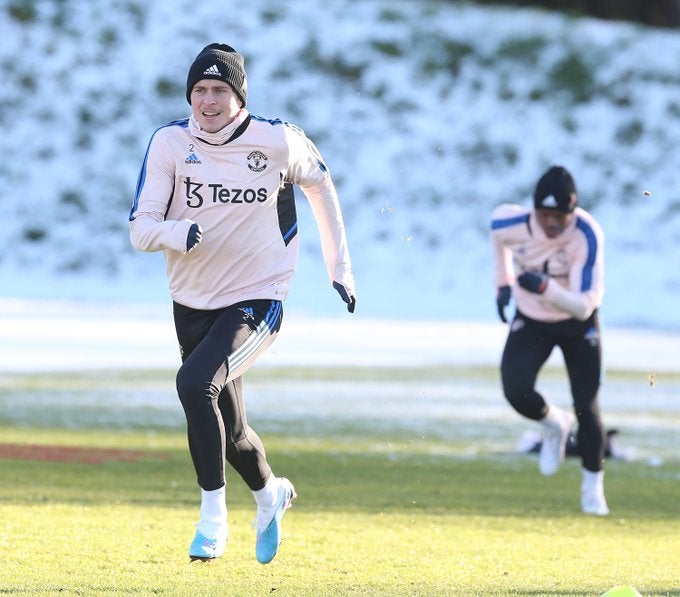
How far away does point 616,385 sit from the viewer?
18.8 meters

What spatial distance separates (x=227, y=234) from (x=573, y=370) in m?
3.71

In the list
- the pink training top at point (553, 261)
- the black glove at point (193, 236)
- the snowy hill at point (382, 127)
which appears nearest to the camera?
the black glove at point (193, 236)

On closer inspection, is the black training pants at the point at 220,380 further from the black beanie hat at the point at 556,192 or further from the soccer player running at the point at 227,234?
the black beanie hat at the point at 556,192

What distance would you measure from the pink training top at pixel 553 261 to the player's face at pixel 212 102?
3.31 meters

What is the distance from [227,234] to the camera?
22.4 ft

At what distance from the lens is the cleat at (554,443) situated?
10.5m

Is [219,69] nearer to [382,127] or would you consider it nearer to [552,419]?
[552,419]

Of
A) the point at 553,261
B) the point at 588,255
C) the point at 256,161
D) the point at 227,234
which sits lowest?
the point at 553,261

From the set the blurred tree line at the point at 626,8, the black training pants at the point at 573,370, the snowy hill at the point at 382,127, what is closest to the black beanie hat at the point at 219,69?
the black training pants at the point at 573,370

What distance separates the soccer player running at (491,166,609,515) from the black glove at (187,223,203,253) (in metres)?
3.57

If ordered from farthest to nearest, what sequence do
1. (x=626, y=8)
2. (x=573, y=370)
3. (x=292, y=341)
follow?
1. (x=626, y=8)
2. (x=292, y=341)
3. (x=573, y=370)

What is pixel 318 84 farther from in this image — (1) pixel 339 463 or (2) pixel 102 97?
(1) pixel 339 463

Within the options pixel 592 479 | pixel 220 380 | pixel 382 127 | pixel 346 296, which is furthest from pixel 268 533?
pixel 382 127

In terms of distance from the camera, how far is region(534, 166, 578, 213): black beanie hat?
966 cm
